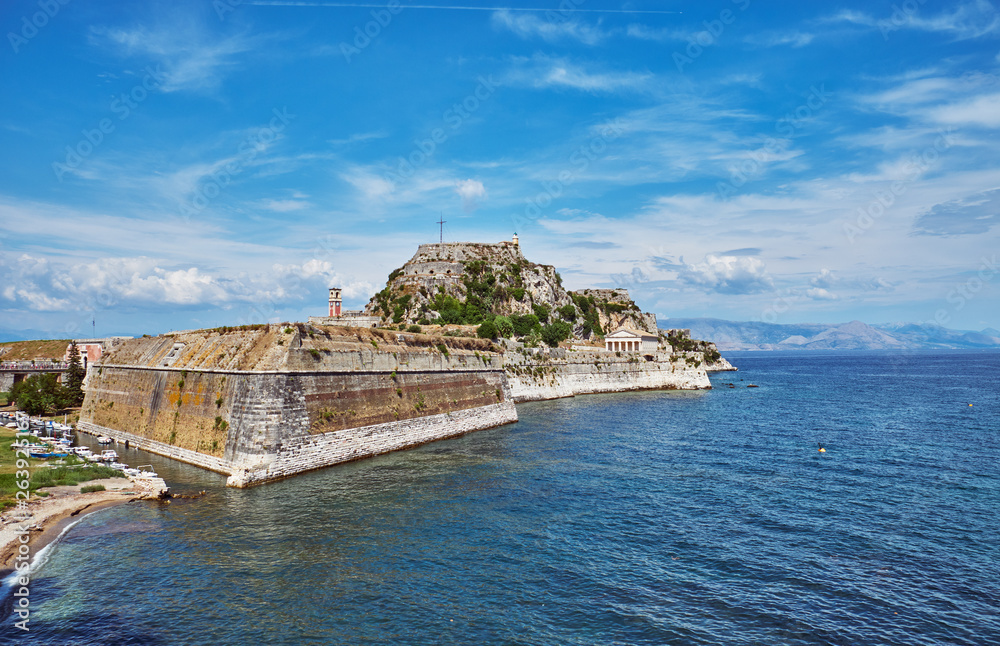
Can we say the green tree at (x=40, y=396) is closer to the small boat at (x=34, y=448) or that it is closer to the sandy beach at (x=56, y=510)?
the small boat at (x=34, y=448)

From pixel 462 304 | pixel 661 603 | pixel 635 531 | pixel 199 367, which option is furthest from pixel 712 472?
pixel 462 304

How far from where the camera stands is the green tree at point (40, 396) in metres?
54.5

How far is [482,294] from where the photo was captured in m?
94.4

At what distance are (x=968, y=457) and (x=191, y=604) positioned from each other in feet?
145

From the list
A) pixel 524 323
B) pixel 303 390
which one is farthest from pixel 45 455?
pixel 524 323

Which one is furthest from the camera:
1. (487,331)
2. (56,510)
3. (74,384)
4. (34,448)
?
(487,331)

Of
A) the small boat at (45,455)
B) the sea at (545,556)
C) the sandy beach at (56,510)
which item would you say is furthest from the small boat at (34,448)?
the sandy beach at (56,510)

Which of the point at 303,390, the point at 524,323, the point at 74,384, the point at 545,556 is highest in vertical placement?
the point at 524,323

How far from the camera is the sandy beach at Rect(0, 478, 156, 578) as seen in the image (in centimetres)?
2028

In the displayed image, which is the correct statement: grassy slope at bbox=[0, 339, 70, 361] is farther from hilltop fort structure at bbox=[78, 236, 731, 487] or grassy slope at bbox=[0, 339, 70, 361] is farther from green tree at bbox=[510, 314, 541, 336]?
green tree at bbox=[510, 314, 541, 336]

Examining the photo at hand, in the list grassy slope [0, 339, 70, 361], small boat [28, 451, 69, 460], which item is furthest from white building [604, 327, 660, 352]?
grassy slope [0, 339, 70, 361]

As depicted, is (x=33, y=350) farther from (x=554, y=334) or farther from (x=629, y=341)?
(x=629, y=341)

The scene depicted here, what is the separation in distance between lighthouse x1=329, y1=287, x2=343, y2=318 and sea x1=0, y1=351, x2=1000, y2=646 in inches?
1730

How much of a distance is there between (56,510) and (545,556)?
21.3m
